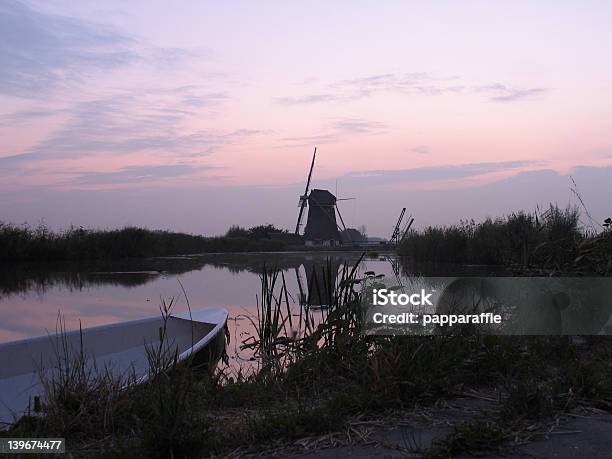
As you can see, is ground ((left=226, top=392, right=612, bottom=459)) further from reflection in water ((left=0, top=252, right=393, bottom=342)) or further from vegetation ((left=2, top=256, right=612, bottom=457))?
reflection in water ((left=0, top=252, right=393, bottom=342))

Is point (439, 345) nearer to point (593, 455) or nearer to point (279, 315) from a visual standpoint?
point (593, 455)

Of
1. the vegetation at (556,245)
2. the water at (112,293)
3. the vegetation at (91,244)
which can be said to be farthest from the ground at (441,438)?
the vegetation at (91,244)

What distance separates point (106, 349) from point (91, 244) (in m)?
23.7

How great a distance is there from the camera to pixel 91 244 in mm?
31312

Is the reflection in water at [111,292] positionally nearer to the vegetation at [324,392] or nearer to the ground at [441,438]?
the vegetation at [324,392]

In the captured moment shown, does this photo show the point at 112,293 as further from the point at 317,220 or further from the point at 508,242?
the point at 317,220

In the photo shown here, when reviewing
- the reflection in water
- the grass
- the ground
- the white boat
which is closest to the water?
the reflection in water

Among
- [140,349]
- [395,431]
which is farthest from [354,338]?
[140,349]

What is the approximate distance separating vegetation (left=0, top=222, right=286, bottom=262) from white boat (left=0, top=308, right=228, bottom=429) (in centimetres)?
1982

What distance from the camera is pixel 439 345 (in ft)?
14.7

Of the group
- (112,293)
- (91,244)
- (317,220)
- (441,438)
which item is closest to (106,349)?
(441,438)

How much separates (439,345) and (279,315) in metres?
2.04

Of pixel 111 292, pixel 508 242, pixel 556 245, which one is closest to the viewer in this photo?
pixel 556 245

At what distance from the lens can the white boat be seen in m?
6.57
